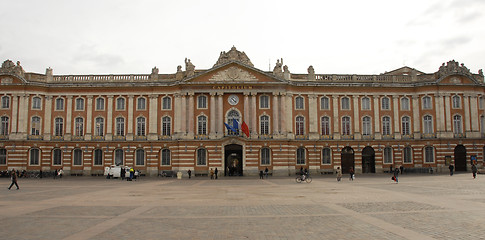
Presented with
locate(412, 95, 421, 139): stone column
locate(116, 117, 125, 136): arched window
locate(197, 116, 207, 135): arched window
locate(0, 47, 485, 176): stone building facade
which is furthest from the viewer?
locate(412, 95, 421, 139): stone column

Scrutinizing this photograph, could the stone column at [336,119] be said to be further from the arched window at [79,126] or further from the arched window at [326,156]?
the arched window at [79,126]

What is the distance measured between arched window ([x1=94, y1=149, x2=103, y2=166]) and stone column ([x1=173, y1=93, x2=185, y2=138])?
11.8 metres

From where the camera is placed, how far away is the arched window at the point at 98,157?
58.7 meters

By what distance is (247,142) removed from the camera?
56000 millimetres

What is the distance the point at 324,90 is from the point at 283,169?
13659 millimetres

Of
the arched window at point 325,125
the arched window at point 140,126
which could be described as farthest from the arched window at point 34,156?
the arched window at point 325,125

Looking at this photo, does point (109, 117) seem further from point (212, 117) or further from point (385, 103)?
point (385, 103)

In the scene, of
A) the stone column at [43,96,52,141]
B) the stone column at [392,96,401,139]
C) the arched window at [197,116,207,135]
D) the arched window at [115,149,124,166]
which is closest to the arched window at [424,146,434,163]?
the stone column at [392,96,401,139]

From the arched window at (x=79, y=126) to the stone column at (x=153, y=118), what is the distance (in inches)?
406

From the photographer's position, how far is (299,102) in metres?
59.2

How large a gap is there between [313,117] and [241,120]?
10.9 meters

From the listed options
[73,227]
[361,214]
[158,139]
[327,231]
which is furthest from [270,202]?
[158,139]

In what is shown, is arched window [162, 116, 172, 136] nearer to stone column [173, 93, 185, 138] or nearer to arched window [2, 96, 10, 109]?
stone column [173, 93, 185, 138]

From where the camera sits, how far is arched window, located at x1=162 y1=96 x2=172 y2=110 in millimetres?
58719
